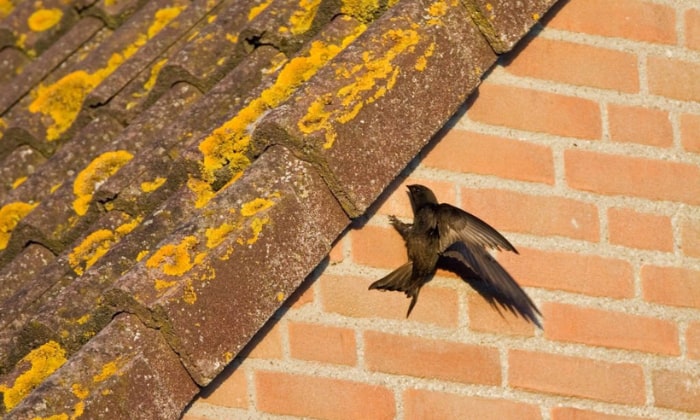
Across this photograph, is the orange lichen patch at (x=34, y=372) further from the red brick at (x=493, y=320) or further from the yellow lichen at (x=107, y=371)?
the red brick at (x=493, y=320)

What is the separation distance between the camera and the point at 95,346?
8.73 ft

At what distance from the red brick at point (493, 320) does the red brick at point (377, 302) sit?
5 centimetres

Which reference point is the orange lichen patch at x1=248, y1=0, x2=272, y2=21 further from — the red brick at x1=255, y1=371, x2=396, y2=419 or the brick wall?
the red brick at x1=255, y1=371, x2=396, y2=419

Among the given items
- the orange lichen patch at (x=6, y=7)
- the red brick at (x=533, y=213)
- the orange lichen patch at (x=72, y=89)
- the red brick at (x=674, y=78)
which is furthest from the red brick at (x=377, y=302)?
the orange lichen patch at (x=6, y=7)

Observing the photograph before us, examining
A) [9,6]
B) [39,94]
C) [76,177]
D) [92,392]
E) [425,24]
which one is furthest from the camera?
[9,6]

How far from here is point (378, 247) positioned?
9.92ft

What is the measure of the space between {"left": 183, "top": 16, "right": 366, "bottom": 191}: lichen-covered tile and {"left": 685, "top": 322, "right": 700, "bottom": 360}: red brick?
1118mm

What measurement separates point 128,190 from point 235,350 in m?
0.76

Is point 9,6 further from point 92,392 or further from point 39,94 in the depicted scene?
point 92,392

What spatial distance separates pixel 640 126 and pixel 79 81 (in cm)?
189

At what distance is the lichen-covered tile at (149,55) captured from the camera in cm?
401

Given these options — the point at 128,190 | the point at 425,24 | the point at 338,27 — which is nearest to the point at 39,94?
the point at 128,190

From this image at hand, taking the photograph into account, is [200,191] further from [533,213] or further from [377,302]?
[533,213]

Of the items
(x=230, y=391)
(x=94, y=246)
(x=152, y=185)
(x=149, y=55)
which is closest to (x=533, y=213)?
(x=230, y=391)
